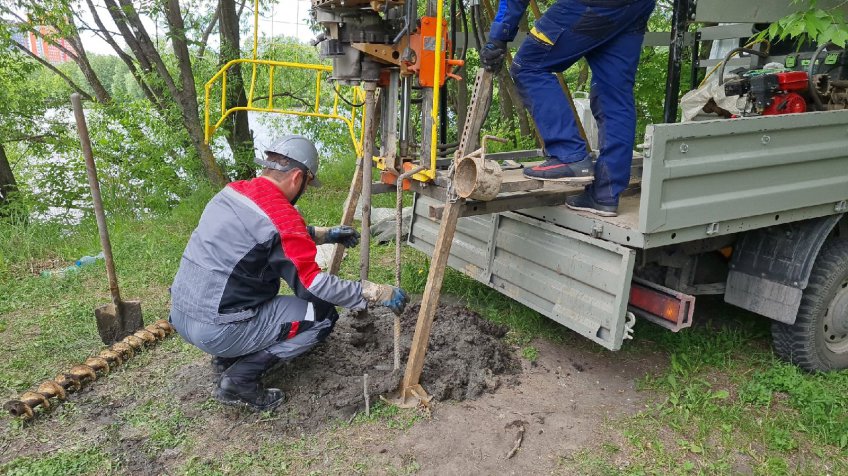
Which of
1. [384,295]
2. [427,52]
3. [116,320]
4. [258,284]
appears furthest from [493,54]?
[116,320]

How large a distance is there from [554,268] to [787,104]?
6.20 feet

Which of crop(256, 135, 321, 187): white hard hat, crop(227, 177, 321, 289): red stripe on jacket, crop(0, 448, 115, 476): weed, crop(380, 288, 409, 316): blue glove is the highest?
crop(256, 135, 321, 187): white hard hat

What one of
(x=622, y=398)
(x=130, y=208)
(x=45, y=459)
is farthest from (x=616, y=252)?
(x=130, y=208)

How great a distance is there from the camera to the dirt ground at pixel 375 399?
2.98 metres

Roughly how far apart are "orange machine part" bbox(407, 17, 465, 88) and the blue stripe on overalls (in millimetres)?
398

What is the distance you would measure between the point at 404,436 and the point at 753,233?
2.30 meters

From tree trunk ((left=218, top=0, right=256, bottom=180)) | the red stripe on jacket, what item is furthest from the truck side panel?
tree trunk ((left=218, top=0, right=256, bottom=180))

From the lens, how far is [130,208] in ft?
28.2

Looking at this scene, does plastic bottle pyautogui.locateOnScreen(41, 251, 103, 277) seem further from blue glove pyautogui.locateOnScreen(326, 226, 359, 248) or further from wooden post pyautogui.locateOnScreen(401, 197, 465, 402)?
wooden post pyautogui.locateOnScreen(401, 197, 465, 402)

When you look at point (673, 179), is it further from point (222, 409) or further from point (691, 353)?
point (222, 409)

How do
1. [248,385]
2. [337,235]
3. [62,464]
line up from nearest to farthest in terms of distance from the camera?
[62,464] < [248,385] < [337,235]

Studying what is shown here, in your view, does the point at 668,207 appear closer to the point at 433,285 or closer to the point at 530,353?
the point at 433,285

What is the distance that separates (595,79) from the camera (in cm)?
357

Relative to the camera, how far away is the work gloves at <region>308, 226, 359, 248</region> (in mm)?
3826
